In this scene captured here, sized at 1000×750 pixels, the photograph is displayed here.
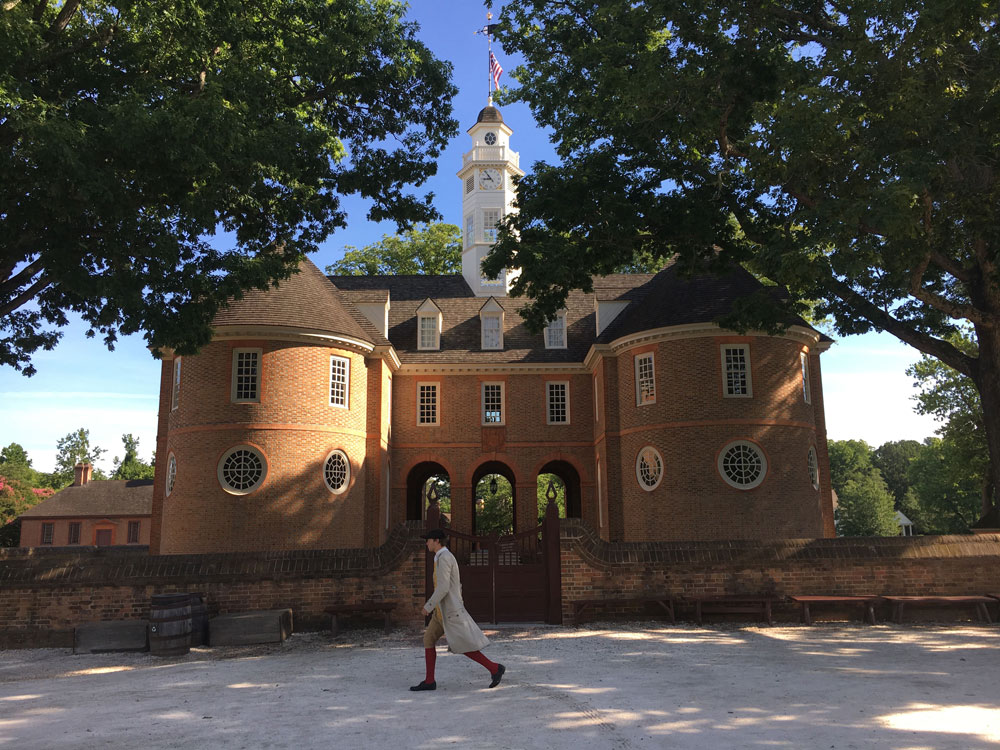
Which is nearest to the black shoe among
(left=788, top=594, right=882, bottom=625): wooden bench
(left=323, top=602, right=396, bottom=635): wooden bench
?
(left=323, top=602, right=396, bottom=635): wooden bench

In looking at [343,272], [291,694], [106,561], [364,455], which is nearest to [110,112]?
[106,561]

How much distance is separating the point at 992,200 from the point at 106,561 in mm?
16953

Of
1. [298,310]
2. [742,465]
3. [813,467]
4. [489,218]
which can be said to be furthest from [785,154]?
[489,218]

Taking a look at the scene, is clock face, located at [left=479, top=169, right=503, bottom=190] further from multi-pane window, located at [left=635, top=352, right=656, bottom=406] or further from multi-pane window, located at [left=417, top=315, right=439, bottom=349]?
multi-pane window, located at [left=635, top=352, right=656, bottom=406]

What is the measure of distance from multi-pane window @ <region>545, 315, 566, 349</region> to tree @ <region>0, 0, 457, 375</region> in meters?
12.9

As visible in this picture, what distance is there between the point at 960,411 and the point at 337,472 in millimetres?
27673

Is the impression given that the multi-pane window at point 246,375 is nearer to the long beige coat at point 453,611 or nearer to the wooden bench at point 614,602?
the wooden bench at point 614,602

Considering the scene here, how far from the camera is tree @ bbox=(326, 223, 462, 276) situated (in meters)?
46.9

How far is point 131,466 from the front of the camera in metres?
73.4

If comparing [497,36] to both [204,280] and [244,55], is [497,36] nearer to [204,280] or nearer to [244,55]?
[244,55]

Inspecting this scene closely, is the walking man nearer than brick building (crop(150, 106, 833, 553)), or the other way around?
the walking man

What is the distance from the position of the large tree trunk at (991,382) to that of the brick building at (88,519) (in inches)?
1939

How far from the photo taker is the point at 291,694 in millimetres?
8367

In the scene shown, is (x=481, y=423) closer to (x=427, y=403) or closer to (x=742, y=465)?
(x=427, y=403)
